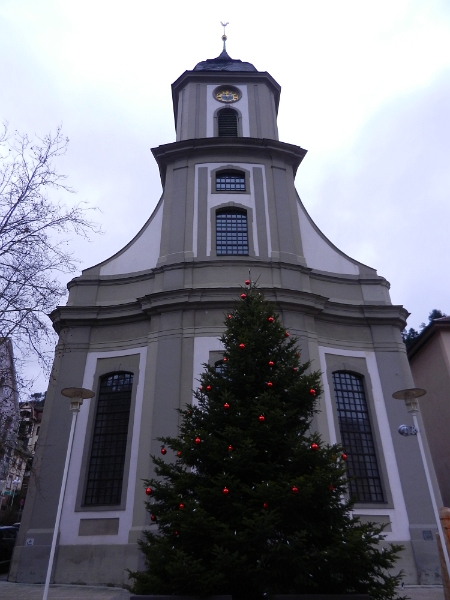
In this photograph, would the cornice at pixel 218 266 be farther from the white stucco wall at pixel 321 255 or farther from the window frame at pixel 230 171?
the window frame at pixel 230 171

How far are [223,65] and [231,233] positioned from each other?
37.7 feet

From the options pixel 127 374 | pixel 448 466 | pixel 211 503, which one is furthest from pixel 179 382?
pixel 448 466

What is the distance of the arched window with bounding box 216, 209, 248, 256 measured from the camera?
17.0 metres

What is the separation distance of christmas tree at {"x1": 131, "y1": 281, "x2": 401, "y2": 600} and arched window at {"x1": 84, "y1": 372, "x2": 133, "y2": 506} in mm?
6730

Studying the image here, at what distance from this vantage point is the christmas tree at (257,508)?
627cm

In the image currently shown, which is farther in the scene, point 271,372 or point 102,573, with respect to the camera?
point 102,573

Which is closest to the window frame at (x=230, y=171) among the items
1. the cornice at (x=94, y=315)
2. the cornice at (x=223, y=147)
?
the cornice at (x=223, y=147)

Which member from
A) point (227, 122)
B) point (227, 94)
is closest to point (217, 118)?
point (227, 122)

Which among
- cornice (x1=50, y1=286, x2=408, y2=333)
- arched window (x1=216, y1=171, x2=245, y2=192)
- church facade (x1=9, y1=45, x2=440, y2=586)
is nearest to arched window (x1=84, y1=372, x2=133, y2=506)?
A: church facade (x1=9, y1=45, x2=440, y2=586)

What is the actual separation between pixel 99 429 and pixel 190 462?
7.86m

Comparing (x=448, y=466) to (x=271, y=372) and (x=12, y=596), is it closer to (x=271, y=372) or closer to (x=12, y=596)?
(x=271, y=372)

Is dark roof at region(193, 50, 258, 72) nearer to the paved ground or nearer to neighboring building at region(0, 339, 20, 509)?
neighboring building at region(0, 339, 20, 509)

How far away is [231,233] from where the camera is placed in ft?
57.0

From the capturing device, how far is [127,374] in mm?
15305
